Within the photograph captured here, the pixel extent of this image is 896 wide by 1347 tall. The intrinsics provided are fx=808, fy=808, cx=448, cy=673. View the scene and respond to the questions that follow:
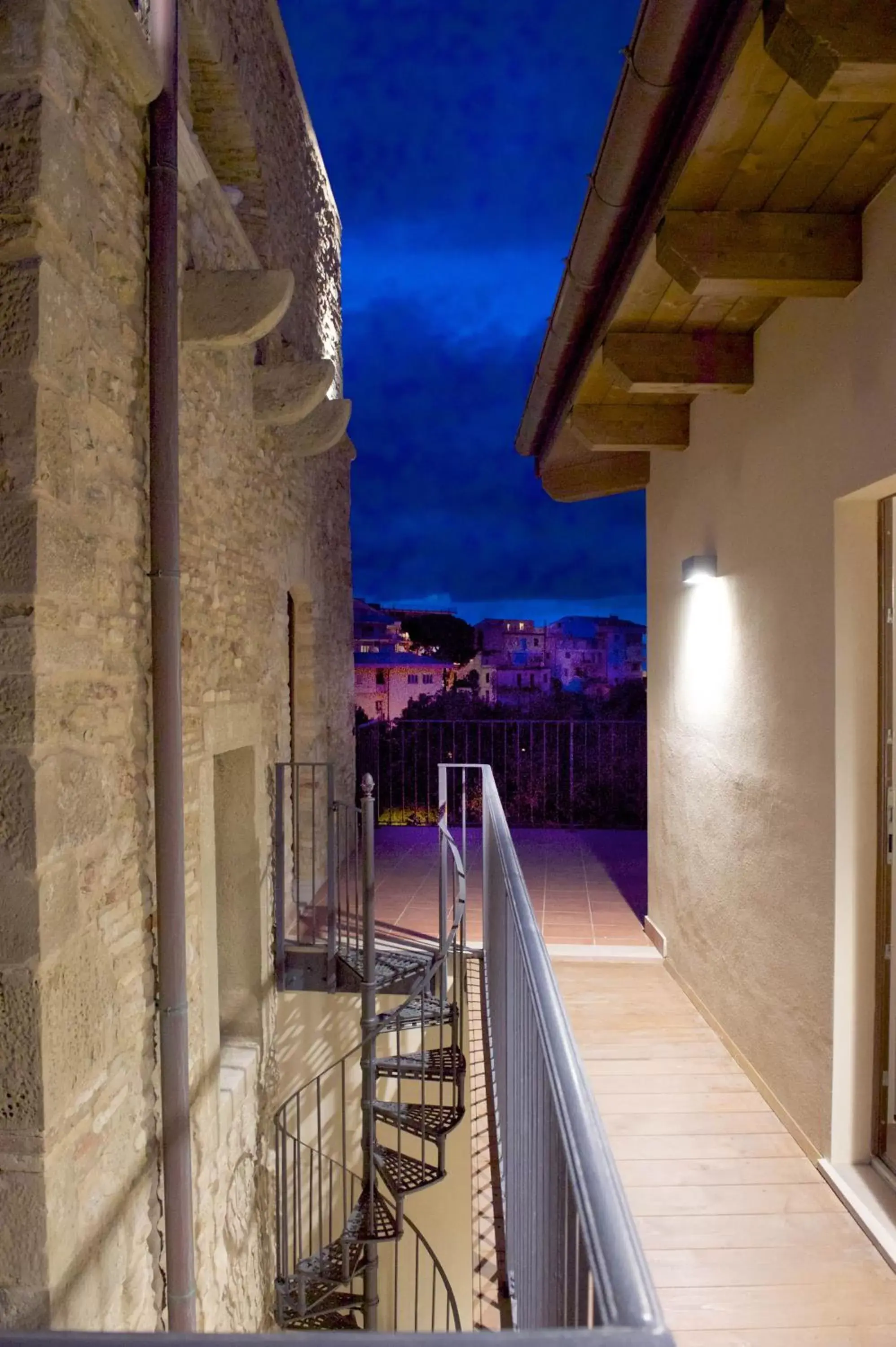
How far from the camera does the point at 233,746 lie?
4.48 m

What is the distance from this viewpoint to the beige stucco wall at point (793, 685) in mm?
2939

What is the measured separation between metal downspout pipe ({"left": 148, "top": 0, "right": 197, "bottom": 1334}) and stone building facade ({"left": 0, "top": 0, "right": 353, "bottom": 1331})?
5cm

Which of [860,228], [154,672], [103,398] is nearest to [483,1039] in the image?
[154,672]

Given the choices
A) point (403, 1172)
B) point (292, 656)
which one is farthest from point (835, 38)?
point (292, 656)

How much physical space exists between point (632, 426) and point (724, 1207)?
3.84m

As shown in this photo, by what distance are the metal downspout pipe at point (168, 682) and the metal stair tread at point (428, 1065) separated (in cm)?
148

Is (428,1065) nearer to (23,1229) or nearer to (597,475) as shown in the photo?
(23,1229)

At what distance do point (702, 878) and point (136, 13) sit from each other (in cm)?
485

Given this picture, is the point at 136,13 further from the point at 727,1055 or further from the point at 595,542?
the point at 595,542

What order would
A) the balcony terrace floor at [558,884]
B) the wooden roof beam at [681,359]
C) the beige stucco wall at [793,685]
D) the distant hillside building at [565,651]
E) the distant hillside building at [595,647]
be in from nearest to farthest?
the beige stucco wall at [793,685]
the wooden roof beam at [681,359]
the balcony terrace floor at [558,884]
the distant hillside building at [565,651]
the distant hillside building at [595,647]

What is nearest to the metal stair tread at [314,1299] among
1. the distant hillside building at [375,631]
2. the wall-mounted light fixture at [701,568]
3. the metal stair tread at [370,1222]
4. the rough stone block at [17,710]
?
the metal stair tread at [370,1222]

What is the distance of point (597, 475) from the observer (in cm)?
607

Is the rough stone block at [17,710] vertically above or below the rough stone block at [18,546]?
below

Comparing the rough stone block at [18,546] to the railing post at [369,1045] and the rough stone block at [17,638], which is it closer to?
the rough stone block at [17,638]
